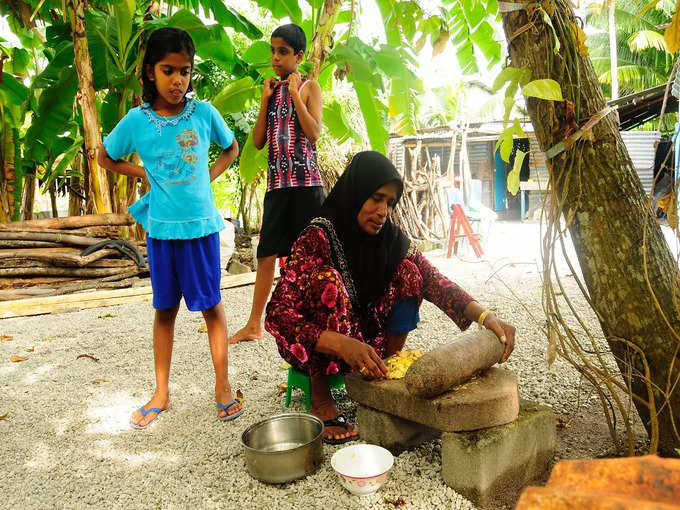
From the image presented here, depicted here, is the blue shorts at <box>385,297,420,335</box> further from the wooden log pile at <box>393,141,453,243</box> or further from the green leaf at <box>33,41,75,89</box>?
the wooden log pile at <box>393,141,453,243</box>

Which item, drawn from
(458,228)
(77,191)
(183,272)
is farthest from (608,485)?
(77,191)

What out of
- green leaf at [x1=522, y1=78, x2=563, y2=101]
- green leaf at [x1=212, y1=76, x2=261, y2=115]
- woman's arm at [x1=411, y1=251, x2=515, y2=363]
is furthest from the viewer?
green leaf at [x1=212, y1=76, x2=261, y2=115]

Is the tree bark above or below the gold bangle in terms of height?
above

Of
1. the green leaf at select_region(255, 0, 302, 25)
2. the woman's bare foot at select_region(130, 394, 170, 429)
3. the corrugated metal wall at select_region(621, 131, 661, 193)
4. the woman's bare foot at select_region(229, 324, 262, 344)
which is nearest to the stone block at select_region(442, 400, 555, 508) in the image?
the woman's bare foot at select_region(130, 394, 170, 429)

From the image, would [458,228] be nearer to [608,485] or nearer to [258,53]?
[258,53]

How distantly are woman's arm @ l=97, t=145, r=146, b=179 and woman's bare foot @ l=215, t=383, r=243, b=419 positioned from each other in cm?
116

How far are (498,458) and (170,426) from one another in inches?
60.6

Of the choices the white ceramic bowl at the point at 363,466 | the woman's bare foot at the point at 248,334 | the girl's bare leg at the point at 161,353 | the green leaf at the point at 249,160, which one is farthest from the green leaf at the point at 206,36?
the white ceramic bowl at the point at 363,466

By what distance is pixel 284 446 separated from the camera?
7.16ft

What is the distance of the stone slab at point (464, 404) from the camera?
176 centimetres

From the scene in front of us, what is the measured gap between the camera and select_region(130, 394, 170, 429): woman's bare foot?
97.2 inches

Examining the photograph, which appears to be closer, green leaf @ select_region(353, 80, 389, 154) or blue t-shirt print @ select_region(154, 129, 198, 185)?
blue t-shirt print @ select_region(154, 129, 198, 185)

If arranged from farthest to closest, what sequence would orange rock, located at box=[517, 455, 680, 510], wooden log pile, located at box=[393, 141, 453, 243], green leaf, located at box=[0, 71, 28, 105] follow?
wooden log pile, located at box=[393, 141, 453, 243]
green leaf, located at box=[0, 71, 28, 105]
orange rock, located at box=[517, 455, 680, 510]

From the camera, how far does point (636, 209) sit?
1.83m
